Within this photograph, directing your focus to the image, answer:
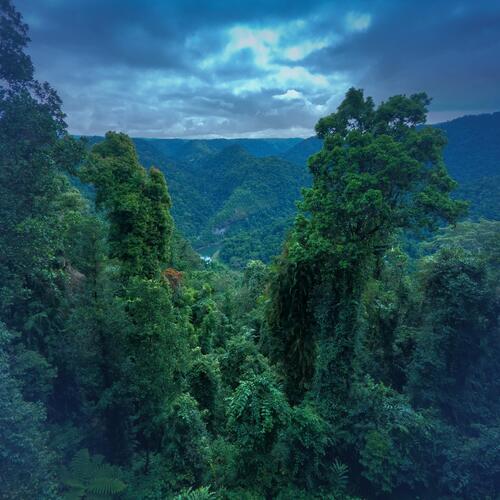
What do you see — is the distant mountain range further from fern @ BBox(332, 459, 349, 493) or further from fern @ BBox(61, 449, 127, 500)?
fern @ BBox(61, 449, 127, 500)

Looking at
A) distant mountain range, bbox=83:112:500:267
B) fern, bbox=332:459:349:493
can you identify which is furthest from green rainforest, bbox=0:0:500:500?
distant mountain range, bbox=83:112:500:267

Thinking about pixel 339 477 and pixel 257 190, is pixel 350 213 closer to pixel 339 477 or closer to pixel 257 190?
pixel 339 477

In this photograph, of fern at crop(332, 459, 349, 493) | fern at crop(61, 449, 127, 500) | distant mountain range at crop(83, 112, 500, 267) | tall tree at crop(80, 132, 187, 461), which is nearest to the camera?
fern at crop(61, 449, 127, 500)

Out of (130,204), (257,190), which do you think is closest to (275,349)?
(130,204)

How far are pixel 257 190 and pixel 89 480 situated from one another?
12695 centimetres

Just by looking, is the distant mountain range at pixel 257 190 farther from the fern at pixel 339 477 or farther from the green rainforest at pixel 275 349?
the fern at pixel 339 477

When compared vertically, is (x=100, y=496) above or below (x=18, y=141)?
below

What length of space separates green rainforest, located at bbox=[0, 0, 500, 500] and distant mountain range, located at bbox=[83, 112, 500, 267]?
134 feet

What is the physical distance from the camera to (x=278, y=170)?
14000 cm

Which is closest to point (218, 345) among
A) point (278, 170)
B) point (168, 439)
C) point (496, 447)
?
point (168, 439)

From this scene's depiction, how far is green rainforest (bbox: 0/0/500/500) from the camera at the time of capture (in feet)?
27.4

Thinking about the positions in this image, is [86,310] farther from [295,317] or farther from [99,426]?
[295,317]

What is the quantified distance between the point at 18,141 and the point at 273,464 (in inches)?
429

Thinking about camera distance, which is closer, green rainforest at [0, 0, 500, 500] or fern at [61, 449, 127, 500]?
green rainforest at [0, 0, 500, 500]
